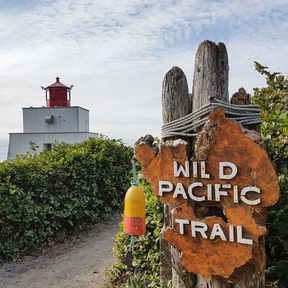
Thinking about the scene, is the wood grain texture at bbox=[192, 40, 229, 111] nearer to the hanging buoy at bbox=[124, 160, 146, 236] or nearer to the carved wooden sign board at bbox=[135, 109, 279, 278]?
the carved wooden sign board at bbox=[135, 109, 279, 278]

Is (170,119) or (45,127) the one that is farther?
(45,127)

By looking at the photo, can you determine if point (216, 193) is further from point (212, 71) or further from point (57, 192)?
point (57, 192)

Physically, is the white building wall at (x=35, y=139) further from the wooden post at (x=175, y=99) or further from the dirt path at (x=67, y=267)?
the wooden post at (x=175, y=99)

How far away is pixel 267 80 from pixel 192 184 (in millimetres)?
1467

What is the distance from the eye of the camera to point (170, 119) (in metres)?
2.44

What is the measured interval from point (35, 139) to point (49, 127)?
3.13 ft

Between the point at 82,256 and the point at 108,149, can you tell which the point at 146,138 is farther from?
the point at 108,149

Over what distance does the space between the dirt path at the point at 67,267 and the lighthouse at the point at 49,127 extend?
12.2 metres

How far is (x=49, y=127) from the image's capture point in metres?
19.0

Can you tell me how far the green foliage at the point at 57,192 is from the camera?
5.54 meters

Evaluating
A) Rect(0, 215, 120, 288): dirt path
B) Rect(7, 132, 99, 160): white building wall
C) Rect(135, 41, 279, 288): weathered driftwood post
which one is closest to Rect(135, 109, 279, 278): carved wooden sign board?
Rect(135, 41, 279, 288): weathered driftwood post

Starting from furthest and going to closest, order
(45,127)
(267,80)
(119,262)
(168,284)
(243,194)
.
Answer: (45,127) → (119,262) → (267,80) → (168,284) → (243,194)

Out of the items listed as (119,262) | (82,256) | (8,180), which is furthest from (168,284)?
A: (8,180)

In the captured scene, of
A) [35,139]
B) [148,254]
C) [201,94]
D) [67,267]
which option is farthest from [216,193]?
[35,139]
